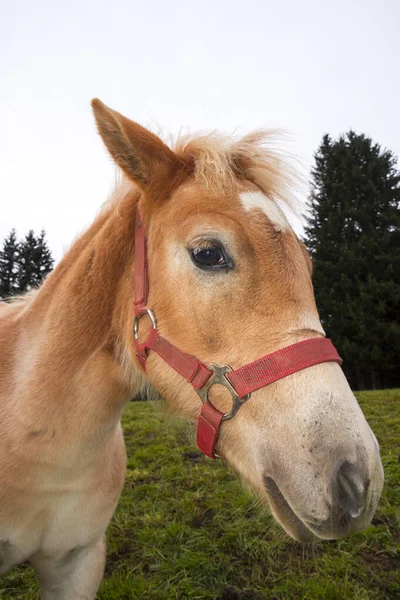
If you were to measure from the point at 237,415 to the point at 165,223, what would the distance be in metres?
1.00

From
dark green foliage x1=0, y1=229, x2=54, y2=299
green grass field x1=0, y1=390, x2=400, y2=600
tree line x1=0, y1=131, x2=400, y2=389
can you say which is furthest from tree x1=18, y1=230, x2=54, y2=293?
green grass field x1=0, y1=390, x2=400, y2=600

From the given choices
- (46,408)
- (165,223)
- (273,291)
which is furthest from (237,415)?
(46,408)

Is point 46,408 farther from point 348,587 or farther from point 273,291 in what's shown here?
point 348,587

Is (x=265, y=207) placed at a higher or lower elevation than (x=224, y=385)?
higher

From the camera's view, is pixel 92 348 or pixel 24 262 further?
pixel 24 262

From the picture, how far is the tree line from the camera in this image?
2141cm

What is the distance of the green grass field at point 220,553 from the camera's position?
2922 millimetres

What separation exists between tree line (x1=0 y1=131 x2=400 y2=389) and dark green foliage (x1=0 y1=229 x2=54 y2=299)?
11.5 metres

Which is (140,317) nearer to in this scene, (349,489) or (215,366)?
(215,366)

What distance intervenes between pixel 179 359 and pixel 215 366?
0.19m

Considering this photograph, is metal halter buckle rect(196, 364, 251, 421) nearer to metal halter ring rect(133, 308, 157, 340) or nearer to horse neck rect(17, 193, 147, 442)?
metal halter ring rect(133, 308, 157, 340)

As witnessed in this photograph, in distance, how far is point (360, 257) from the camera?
76.1 feet

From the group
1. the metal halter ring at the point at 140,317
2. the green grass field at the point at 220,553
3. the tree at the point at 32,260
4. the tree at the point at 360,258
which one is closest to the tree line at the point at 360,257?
the tree at the point at 360,258

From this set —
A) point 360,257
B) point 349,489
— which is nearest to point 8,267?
point 360,257
